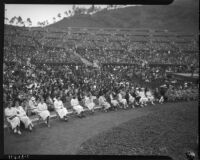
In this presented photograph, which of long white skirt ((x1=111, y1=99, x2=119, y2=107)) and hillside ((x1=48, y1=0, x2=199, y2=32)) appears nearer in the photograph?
hillside ((x1=48, y1=0, x2=199, y2=32))

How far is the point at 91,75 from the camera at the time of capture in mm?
12539

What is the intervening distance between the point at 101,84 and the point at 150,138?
197 inches

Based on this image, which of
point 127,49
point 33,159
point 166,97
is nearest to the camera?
point 33,159

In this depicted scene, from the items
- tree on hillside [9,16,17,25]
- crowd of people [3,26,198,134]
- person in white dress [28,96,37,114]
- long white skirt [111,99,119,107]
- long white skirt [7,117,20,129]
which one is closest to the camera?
tree on hillside [9,16,17,25]

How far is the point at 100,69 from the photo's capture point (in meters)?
12.1

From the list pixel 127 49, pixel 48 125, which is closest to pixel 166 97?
pixel 127 49

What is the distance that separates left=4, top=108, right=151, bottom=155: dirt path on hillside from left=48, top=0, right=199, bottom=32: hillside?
462 cm

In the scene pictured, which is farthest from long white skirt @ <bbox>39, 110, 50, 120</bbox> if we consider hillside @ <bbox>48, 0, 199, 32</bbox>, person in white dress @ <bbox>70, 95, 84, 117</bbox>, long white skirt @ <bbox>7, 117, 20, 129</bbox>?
hillside @ <bbox>48, 0, 199, 32</bbox>

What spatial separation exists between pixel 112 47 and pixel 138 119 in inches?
169

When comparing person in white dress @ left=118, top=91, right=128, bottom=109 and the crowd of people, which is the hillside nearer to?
the crowd of people

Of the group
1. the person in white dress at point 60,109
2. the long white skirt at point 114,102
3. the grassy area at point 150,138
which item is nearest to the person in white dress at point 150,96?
the long white skirt at point 114,102

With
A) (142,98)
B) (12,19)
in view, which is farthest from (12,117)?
(142,98)

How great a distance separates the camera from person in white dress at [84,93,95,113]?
11.5 meters

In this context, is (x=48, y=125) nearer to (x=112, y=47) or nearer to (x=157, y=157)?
(x=157, y=157)
